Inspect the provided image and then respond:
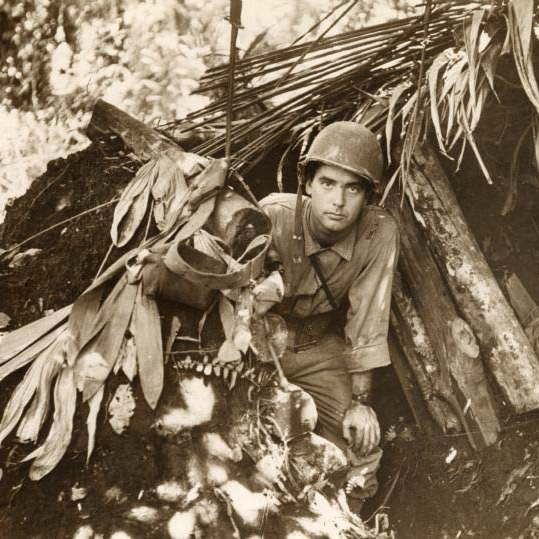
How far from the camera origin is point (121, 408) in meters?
2.34

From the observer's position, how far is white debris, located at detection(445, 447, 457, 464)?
3420 mm

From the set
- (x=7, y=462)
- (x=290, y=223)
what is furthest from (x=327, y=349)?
(x=7, y=462)

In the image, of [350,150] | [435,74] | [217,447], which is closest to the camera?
[217,447]

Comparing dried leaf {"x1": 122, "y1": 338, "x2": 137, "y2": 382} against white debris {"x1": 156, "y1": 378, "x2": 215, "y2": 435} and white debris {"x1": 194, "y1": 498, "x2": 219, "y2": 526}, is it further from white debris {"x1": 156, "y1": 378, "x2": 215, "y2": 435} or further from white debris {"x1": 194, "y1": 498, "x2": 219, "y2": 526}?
white debris {"x1": 194, "y1": 498, "x2": 219, "y2": 526}

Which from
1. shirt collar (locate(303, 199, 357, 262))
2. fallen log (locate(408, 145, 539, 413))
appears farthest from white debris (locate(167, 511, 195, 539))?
fallen log (locate(408, 145, 539, 413))

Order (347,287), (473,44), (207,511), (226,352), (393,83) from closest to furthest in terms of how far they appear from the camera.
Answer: (207,511) → (226,352) → (473,44) → (347,287) → (393,83)

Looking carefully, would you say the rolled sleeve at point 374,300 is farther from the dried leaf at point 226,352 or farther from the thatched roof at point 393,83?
the dried leaf at point 226,352

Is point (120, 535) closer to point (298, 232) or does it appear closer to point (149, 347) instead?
point (149, 347)

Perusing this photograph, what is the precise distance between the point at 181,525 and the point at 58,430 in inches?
19.9

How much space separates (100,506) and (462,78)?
7.06ft

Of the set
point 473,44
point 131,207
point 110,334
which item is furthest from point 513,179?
point 110,334

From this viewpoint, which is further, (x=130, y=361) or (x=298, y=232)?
(x=298, y=232)

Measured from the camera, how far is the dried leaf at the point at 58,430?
2217mm

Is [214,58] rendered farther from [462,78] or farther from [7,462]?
[7,462]
